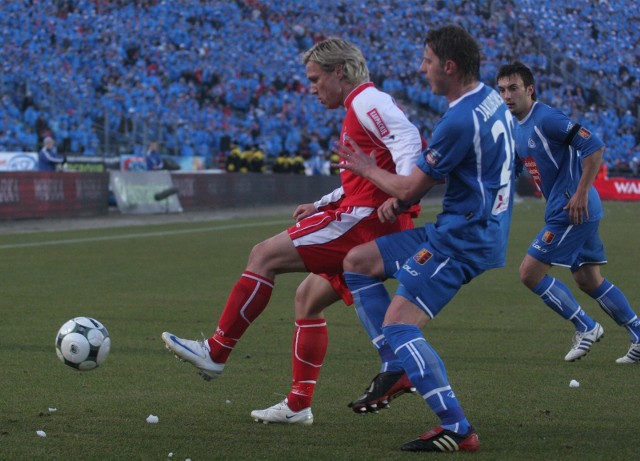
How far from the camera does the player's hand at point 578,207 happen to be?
7.52m

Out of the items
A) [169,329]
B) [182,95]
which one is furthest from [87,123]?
[169,329]

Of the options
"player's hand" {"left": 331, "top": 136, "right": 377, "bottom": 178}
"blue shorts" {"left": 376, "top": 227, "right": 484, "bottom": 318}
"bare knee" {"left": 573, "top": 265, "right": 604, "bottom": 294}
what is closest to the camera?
"blue shorts" {"left": 376, "top": 227, "right": 484, "bottom": 318}

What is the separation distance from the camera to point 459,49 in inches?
189

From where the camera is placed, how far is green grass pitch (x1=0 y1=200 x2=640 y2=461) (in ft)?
16.5

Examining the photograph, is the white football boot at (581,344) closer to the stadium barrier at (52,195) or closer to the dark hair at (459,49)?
the dark hair at (459,49)

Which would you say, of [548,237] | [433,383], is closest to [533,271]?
[548,237]

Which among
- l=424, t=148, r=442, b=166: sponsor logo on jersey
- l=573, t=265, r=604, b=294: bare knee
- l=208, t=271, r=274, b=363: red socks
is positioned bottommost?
l=573, t=265, r=604, b=294: bare knee

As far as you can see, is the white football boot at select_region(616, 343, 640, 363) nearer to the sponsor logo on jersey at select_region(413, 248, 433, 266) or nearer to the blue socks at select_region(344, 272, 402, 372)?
the blue socks at select_region(344, 272, 402, 372)

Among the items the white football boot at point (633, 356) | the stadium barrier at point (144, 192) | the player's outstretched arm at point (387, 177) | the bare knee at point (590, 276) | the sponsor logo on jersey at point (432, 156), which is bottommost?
the stadium barrier at point (144, 192)

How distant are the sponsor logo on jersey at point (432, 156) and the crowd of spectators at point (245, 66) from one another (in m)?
25.6

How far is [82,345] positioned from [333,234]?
161cm

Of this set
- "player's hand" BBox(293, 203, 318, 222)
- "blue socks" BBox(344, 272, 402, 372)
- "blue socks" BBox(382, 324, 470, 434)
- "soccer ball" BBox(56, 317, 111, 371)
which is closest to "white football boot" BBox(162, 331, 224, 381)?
"soccer ball" BBox(56, 317, 111, 371)

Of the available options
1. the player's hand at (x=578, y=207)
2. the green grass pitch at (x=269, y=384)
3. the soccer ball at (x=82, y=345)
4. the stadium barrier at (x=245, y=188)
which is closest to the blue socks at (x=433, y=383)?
the green grass pitch at (x=269, y=384)

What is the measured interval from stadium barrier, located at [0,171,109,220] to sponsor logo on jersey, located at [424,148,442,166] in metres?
19.2
